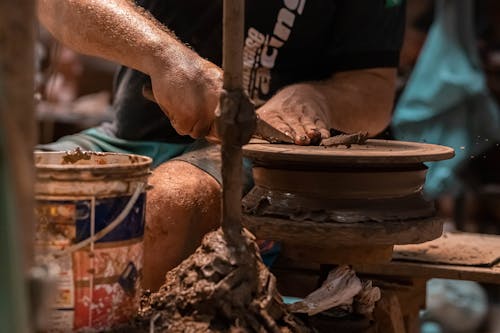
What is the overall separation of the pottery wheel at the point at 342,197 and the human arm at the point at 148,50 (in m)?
0.12

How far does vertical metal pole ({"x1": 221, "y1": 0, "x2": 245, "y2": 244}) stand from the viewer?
1.05 metres

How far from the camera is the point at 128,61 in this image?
1.47 metres

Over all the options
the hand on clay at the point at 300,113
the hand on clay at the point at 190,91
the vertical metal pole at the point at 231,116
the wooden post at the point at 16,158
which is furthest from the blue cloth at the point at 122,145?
the wooden post at the point at 16,158

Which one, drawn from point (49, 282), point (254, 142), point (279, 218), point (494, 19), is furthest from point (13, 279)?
point (494, 19)

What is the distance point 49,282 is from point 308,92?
1.17 meters

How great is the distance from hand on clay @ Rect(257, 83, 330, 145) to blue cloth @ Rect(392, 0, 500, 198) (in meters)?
1.70

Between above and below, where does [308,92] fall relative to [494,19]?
below

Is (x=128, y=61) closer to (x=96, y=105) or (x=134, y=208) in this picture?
(x=134, y=208)

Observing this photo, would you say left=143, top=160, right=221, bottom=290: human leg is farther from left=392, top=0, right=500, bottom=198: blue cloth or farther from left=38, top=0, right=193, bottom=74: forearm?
left=392, top=0, right=500, bottom=198: blue cloth

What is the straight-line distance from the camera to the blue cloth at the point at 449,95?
11.4 feet

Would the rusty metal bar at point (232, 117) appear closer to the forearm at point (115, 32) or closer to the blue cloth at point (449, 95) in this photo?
the forearm at point (115, 32)

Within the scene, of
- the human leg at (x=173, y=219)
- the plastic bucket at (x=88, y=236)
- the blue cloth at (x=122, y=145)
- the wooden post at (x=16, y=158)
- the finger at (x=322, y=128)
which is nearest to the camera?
the wooden post at (x=16, y=158)

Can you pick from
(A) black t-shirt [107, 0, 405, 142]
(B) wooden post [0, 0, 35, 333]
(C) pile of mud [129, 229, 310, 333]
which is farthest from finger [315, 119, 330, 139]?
(B) wooden post [0, 0, 35, 333]

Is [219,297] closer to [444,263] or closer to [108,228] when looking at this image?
[108,228]
